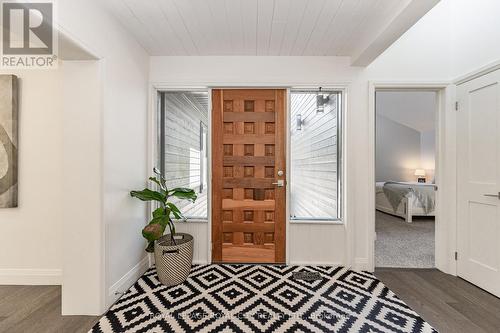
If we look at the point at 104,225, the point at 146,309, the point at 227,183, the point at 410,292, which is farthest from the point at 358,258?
the point at 104,225

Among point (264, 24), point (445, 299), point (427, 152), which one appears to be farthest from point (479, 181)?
point (427, 152)

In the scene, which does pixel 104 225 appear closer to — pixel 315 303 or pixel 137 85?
pixel 137 85

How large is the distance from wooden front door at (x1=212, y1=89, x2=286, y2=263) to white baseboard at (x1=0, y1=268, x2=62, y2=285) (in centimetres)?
159

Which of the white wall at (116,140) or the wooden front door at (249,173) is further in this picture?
the wooden front door at (249,173)

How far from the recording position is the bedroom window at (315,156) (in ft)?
9.32

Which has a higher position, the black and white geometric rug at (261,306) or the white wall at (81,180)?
the white wall at (81,180)

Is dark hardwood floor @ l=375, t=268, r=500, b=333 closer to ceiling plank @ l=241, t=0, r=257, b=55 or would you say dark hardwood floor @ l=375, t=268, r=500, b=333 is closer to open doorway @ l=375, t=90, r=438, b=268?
open doorway @ l=375, t=90, r=438, b=268

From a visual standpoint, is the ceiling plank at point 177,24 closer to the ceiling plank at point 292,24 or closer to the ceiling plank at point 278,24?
the ceiling plank at point 278,24

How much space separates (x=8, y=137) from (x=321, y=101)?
333 centimetres

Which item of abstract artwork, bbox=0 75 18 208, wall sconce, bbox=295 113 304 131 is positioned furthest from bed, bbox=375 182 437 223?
abstract artwork, bbox=0 75 18 208

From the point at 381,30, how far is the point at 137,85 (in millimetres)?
2383

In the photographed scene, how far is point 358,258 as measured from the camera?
2.67 meters

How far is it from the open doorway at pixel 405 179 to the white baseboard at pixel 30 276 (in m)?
3.52

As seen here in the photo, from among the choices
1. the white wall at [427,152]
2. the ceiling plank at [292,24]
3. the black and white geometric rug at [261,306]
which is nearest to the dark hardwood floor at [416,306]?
the black and white geometric rug at [261,306]
